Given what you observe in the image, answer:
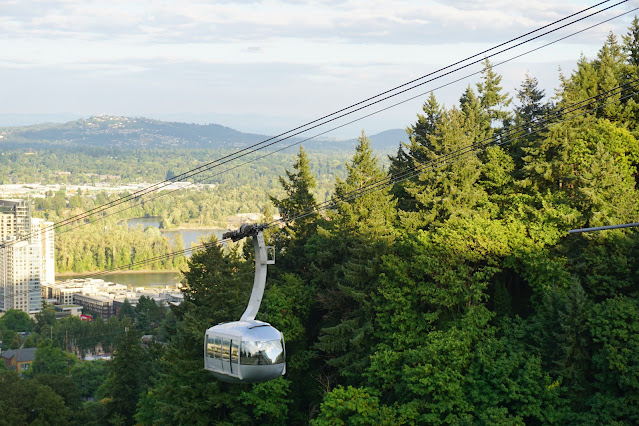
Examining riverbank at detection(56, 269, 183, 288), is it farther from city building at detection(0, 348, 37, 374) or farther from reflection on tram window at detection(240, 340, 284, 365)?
reflection on tram window at detection(240, 340, 284, 365)

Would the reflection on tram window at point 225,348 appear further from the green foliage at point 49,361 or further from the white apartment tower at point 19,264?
the white apartment tower at point 19,264

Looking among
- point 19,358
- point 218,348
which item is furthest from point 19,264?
point 218,348

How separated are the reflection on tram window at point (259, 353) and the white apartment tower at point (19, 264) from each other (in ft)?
303

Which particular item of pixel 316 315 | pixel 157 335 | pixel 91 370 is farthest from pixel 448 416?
pixel 157 335

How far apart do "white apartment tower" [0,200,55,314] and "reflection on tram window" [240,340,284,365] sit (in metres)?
92.4

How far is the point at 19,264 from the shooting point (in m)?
107

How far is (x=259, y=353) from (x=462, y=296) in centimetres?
989

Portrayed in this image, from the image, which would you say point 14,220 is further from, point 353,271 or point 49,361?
point 353,271

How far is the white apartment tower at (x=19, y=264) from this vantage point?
103 m

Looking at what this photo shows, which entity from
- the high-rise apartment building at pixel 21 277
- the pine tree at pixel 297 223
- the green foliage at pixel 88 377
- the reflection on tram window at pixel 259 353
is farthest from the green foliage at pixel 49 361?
the high-rise apartment building at pixel 21 277

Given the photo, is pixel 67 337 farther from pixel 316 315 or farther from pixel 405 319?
pixel 405 319

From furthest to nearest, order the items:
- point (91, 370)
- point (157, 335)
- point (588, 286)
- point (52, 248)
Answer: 1. point (52, 248)
2. point (157, 335)
3. point (91, 370)
4. point (588, 286)

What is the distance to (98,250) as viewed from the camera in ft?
411

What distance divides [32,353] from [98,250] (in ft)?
214
